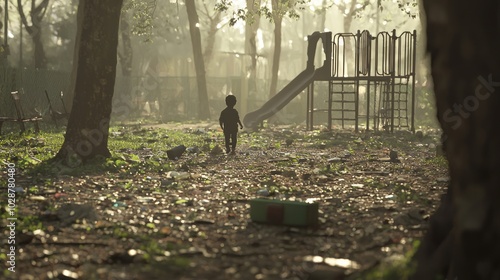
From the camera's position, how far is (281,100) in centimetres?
2423

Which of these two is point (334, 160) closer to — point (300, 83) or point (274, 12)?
point (300, 83)

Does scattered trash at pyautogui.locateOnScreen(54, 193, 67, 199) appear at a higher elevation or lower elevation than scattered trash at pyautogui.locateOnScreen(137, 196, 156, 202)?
higher

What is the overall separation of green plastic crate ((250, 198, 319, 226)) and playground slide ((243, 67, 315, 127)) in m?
16.7

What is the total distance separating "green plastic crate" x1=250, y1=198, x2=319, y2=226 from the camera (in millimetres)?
6840

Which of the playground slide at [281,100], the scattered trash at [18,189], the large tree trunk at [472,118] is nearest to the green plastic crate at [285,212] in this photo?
the large tree trunk at [472,118]

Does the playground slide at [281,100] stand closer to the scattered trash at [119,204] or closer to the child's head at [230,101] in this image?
the child's head at [230,101]

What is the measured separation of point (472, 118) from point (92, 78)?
27.8ft

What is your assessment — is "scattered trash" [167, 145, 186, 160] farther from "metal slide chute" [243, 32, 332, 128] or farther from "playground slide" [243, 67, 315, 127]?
"playground slide" [243, 67, 315, 127]

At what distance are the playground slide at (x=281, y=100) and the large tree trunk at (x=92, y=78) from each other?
38.3 feet

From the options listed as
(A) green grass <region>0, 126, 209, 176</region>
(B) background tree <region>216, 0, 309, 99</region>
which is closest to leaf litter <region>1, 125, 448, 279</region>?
(A) green grass <region>0, 126, 209, 176</region>

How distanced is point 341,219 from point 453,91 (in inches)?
117

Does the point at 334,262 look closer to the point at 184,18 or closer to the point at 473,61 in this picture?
the point at 473,61

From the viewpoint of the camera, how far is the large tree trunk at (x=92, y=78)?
12.1 meters

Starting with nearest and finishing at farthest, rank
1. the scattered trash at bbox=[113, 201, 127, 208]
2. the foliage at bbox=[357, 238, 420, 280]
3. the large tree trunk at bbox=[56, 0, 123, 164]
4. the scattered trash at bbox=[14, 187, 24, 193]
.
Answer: the foliage at bbox=[357, 238, 420, 280]
the scattered trash at bbox=[113, 201, 127, 208]
the scattered trash at bbox=[14, 187, 24, 193]
the large tree trunk at bbox=[56, 0, 123, 164]
